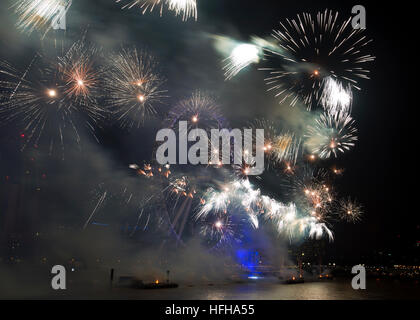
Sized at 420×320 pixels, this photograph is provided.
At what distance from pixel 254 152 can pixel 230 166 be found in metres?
1.42

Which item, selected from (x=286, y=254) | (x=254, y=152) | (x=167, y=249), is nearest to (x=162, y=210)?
(x=167, y=249)

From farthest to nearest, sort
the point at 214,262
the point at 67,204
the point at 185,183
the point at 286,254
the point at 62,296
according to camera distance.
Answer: the point at 286,254 → the point at 214,262 → the point at 67,204 → the point at 185,183 → the point at 62,296

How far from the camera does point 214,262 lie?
24.5m

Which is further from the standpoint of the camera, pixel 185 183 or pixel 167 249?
pixel 167 249

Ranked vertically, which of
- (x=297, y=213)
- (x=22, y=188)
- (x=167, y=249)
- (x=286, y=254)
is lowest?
(x=286, y=254)
